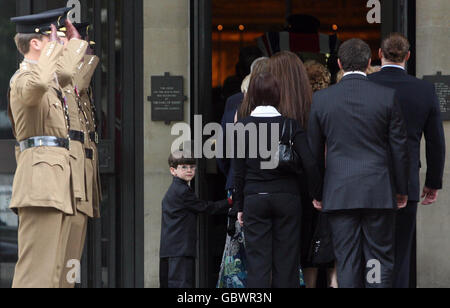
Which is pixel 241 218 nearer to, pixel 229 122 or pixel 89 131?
pixel 229 122

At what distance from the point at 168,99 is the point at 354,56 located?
8.60 ft

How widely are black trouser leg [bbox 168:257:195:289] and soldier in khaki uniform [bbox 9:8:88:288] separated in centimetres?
149

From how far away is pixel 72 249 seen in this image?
7969 mm

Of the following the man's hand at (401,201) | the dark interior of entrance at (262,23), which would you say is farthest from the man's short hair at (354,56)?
the dark interior of entrance at (262,23)

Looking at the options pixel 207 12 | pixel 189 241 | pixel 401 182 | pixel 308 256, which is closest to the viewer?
pixel 401 182

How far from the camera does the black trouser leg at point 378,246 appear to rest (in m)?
7.05

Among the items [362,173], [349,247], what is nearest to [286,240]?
[349,247]

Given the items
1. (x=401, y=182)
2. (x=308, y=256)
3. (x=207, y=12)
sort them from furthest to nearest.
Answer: (x=207, y=12) < (x=308, y=256) < (x=401, y=182)

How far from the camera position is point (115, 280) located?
9531 millimetres

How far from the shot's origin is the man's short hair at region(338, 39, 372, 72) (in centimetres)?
722

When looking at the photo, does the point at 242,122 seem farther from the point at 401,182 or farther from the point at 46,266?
the point at 46,266

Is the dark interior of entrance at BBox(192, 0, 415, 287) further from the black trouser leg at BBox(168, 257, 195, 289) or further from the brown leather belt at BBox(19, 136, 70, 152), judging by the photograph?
the brown leather belt at BBox(19, 136, 70, 152)
